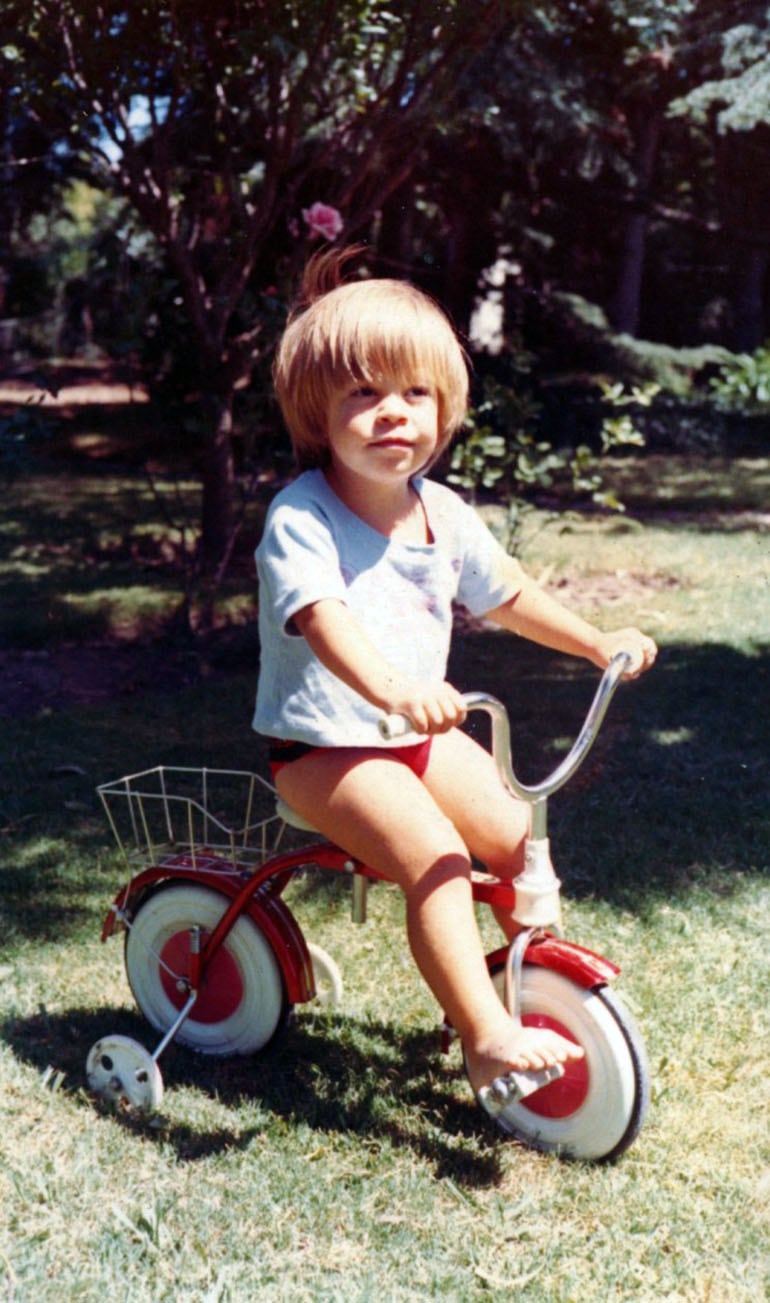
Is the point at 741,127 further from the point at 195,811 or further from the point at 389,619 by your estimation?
the point at 389,619

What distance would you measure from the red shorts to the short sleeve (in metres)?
0.24

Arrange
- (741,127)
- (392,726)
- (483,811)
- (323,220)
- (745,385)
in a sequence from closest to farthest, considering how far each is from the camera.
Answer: (392,726) < (483,811) < (323,220) < (741,127) < (745,385)

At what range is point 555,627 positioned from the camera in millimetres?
2564

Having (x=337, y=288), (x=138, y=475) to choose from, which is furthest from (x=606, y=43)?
(x=337, y=288)

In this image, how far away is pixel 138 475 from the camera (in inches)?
486

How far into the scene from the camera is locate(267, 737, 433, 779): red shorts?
2.46 metres

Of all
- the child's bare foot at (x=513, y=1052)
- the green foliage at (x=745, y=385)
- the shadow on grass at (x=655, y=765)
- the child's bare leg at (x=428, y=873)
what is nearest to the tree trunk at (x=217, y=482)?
the shadow on grass at (x=655, y=765)

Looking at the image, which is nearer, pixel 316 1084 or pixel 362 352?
pixel 362 352

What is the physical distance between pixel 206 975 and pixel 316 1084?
0.33m

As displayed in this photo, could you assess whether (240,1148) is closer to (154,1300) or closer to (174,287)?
(154,1300)

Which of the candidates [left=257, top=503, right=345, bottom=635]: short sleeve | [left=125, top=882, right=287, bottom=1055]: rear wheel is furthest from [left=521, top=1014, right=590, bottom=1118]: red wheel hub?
[left=257, top=503, right=345, bottom=635]: short sleeve

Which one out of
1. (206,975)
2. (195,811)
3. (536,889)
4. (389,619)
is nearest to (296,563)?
(389,619)

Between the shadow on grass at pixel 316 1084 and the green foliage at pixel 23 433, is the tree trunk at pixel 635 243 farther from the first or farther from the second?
the shadow on grass at pixel 316 1084

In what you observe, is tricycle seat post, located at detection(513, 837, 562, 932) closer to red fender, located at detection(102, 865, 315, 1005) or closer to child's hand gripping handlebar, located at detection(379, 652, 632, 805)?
child's hand gripping handlebar, located at detection(379, 652, 632, 805)
